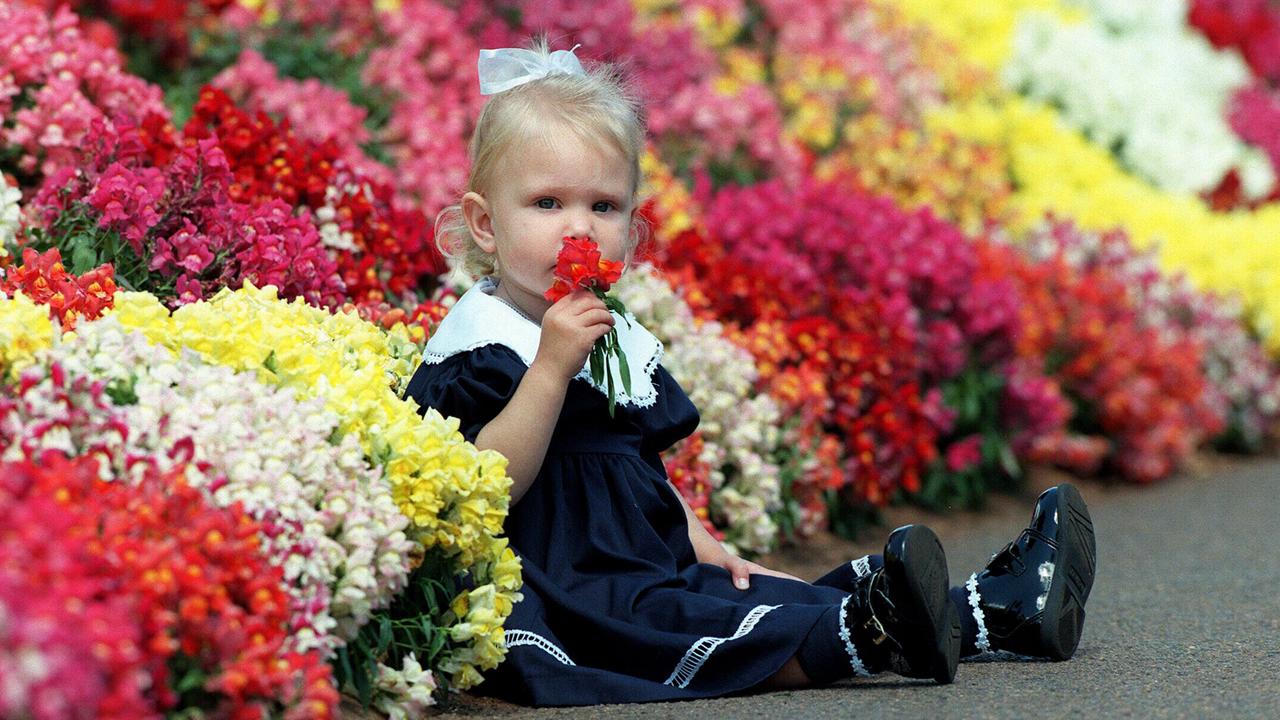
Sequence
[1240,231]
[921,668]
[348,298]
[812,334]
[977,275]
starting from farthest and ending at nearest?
[1240,231] → [977,275] → [812,334] → [348,298] → [921,668]

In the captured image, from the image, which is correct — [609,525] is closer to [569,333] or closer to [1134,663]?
[569,333]

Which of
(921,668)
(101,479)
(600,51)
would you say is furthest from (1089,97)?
(101,479)

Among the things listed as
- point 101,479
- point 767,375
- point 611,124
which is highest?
point 611,124

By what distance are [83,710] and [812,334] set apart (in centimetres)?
339

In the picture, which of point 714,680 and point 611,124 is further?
point 611,124

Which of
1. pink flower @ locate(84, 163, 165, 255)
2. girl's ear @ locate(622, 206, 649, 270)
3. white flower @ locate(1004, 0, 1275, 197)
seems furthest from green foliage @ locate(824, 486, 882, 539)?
white flower @ locate(1004, 0, 1275, 197)

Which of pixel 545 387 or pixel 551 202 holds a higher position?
pixel 551 202

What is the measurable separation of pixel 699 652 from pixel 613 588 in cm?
22

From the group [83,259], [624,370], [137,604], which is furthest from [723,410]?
[137,604]

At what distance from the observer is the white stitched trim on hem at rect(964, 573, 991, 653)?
290 cm

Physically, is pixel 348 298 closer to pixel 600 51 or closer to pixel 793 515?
pixel 793 515

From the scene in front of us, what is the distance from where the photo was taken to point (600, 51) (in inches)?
265

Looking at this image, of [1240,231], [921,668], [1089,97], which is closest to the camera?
[921,668]

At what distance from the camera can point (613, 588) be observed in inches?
113
